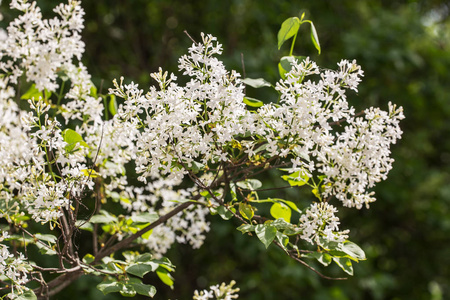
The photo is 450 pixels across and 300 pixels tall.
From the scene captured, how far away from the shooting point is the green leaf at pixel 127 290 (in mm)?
888

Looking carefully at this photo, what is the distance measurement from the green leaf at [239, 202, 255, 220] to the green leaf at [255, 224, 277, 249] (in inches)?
2.2

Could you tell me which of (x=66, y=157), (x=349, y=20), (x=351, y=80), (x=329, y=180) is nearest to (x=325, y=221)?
(x=329, y=180)

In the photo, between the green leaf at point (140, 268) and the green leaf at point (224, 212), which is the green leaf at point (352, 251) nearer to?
the green leaf at point (224, 212)

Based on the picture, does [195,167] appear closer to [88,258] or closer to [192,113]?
[192,113]

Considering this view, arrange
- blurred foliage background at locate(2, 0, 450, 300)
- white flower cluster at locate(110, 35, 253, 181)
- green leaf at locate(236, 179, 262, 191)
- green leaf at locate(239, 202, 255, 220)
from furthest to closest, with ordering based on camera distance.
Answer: blurred foliage background at locate(2, 0, 450, 300), green leaf at locate(236, 179, 262, 191), green leaf at locate(239, 202, 255, 220), white flower cluster at locate(110, 35, 253, 181)

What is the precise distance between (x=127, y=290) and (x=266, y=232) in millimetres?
280

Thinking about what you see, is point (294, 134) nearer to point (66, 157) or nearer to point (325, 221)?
point (325, 221)

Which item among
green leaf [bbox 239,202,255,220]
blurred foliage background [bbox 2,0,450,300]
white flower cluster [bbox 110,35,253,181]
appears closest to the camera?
white flower cluster [bbox 110,35,253,181]

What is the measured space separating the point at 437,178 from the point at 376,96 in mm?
813

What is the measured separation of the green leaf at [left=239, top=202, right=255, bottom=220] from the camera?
91 cm

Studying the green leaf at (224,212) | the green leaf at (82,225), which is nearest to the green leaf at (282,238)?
the green leaf at (224,212)

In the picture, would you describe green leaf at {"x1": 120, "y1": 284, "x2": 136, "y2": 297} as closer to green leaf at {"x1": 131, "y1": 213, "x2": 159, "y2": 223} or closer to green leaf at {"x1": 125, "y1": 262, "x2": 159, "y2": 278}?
green leaf at {"x1": 125, "y1": 262, "x2": 159, "y2": 278}

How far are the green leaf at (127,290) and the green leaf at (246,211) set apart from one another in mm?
244

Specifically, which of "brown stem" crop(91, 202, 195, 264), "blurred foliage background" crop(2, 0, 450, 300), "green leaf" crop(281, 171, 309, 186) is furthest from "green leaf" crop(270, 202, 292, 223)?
"blurred foliage background" crop(2, 0, 450, 300)
